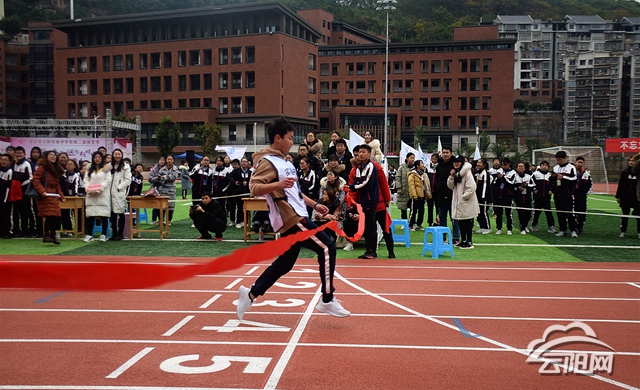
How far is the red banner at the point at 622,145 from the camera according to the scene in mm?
40000

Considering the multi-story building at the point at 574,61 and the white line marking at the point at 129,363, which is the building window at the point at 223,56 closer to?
the multi-story building at the point at 574,61

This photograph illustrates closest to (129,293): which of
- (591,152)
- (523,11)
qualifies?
(591,152)

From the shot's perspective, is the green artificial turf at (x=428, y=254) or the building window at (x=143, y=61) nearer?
the green artificial turf at (x=428, y=254)

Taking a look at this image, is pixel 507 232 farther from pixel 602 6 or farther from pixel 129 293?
pixel 602 6

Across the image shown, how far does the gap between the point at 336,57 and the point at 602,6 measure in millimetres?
104865

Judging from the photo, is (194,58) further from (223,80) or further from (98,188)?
(98,188)

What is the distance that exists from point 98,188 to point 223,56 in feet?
192

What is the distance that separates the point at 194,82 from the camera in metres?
70.0

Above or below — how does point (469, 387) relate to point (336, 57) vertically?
below

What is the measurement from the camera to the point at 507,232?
620 inches

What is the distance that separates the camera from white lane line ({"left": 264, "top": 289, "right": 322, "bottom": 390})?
14.1 feet

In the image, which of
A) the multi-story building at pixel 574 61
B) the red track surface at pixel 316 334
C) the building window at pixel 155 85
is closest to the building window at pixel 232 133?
the building window at pixel 155 85

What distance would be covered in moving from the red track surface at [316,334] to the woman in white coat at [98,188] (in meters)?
5.13

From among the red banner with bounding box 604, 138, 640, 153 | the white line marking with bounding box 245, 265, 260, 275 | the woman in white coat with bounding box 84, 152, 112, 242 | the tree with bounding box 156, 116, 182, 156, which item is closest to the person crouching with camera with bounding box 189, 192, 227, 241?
the woman in white coat with bounding box 84, 152, 112, 242
